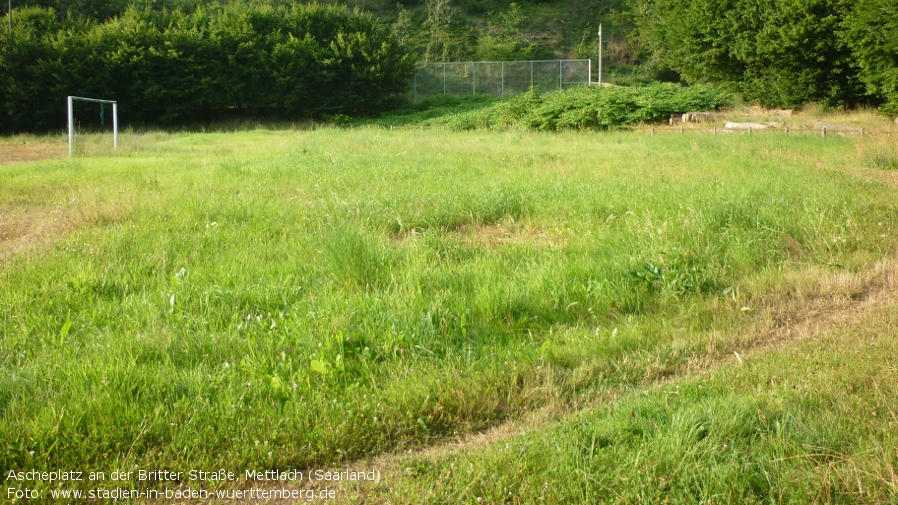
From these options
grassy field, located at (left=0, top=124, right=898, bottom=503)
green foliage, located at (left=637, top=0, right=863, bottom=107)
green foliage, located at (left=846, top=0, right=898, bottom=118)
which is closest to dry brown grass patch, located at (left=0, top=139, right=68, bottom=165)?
grassy field, located at (left=0, top=124, right=898, bottom=503)

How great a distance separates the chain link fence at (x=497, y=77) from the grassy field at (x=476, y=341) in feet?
106

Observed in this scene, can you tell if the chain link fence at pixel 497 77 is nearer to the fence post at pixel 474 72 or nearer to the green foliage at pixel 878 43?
the fence post at pixel 474 72

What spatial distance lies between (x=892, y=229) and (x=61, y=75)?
32699 millimetres

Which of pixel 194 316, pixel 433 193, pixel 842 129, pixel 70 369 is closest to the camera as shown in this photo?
pixel 70 369

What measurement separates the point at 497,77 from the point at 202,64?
637 inches

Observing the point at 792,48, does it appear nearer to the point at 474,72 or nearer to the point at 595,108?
the point at 595,108

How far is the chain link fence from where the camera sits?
39.7 m

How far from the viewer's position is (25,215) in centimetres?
858

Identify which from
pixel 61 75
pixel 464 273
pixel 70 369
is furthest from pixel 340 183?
pixel 61 75

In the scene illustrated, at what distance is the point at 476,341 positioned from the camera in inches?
167

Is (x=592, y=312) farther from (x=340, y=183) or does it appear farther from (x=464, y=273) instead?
(x=340, y=183)

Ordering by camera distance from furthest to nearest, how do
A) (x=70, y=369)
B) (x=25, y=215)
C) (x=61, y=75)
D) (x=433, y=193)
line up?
1. (x=61, y=75)
2. (x=433, y=193)
3. (x=25, y=215)
4. (x=70, y=369)

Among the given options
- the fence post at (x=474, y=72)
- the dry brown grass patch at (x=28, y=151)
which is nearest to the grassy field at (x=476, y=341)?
the dry brown grass patch at (x=28, y=151)

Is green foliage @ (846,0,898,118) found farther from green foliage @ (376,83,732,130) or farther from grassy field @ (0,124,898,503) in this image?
grassy field @ (0,124,898,503)
